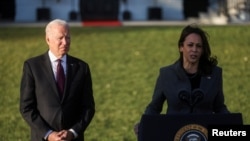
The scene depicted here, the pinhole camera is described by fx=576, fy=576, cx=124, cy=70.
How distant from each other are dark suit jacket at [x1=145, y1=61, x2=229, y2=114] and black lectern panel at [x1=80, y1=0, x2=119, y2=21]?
29.0 metres

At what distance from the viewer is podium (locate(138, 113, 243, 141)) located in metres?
4.01

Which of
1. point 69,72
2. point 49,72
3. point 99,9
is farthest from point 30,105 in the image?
point 99,9

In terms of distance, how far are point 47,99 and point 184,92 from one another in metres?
1.07

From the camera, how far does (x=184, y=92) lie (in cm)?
443

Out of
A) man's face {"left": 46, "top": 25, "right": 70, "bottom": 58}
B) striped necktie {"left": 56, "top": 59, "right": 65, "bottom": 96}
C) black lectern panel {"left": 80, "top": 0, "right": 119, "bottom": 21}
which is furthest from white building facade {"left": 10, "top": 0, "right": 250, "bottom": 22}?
man's face {"left": 46, "top": 25, "right": 70, "bottom": 58}

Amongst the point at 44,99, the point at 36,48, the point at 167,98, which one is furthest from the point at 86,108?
the point at 36,48

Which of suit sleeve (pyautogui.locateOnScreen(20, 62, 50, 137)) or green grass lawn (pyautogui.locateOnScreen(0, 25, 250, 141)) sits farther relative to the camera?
green grass lawn (pyautogui.locateOnScreen(0, 25, 250, 141))

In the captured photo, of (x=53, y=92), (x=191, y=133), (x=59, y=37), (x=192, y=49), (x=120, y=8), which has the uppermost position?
(x=59, y=37)

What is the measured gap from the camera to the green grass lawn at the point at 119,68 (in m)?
9.31

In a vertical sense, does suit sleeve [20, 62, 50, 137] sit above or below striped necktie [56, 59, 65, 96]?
below

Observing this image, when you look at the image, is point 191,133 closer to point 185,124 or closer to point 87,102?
point 185,124

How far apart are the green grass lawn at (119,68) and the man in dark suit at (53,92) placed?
382 centimetres

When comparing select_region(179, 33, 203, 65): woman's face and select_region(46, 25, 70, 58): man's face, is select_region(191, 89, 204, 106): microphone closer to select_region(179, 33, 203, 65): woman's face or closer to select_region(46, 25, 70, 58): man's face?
select_region(179, 33, 203, 65): woman's face

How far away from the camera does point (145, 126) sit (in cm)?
411
